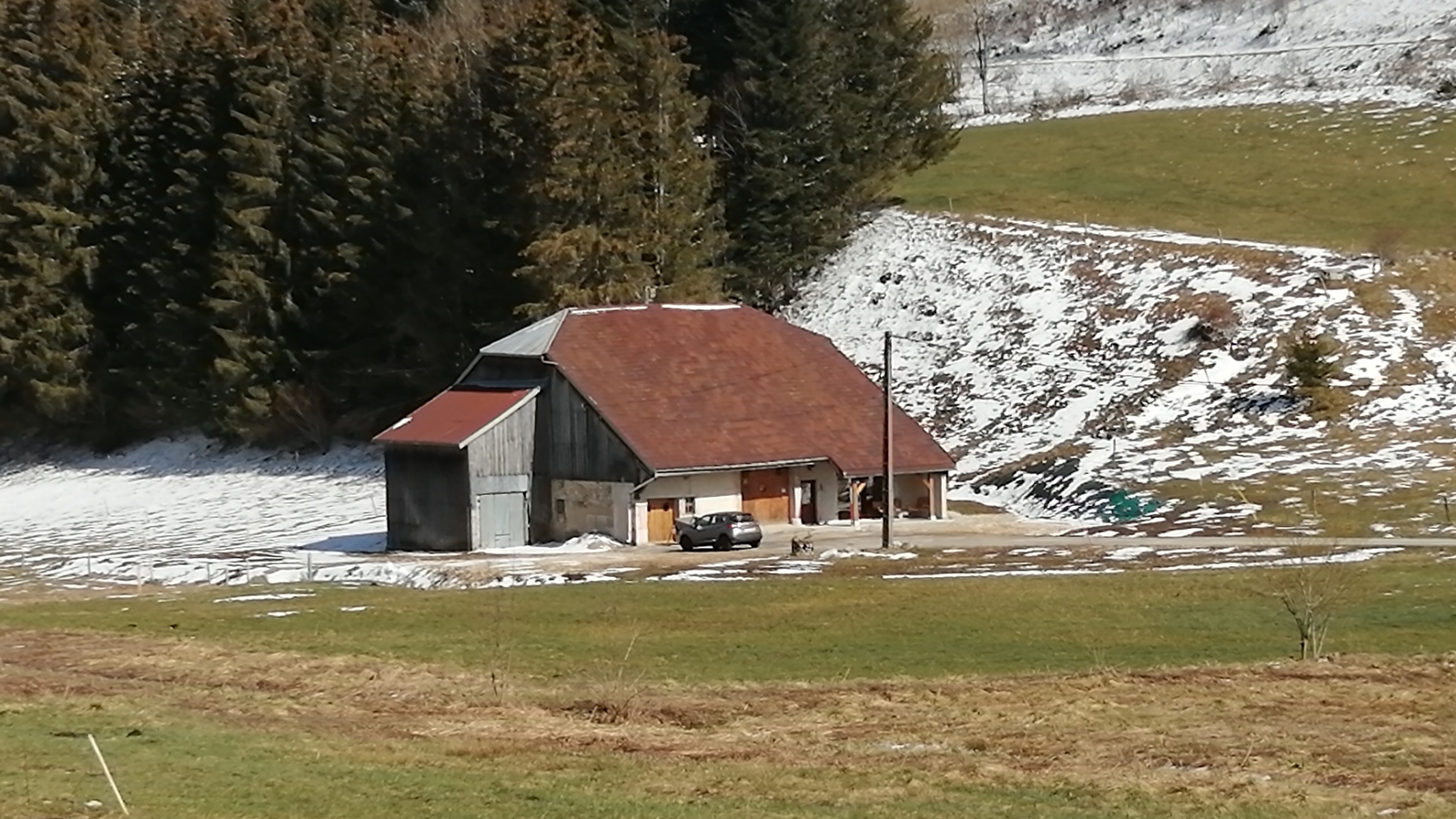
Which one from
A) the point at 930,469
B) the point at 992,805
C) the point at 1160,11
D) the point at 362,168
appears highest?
the point at 1160,11

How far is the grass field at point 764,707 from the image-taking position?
19625 mm

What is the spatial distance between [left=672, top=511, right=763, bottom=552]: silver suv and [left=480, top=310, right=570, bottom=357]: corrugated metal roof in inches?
402

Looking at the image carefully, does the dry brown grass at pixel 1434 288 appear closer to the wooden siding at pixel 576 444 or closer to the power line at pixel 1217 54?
the wooden siding at pixel 576 444

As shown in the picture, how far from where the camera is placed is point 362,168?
→ 8369 cm

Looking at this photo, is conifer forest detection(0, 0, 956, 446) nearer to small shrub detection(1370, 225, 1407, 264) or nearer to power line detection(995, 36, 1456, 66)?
small shrub detection(1370, 225, 1407, 264)

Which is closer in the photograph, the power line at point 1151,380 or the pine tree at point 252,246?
the power line at point 1151,380

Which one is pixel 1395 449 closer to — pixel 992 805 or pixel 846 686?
pixel 846 686

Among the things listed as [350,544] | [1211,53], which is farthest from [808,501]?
[1211,53]

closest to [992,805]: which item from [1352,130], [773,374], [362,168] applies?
[773,374]

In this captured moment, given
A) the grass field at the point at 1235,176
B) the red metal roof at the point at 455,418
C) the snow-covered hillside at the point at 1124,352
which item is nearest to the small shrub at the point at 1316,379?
the snow-covered hillside at the point at 1124,352

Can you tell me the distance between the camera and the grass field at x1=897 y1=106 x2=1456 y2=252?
84375mm

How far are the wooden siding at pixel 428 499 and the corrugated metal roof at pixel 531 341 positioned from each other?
480 cm

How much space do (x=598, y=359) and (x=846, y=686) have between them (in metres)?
39.7

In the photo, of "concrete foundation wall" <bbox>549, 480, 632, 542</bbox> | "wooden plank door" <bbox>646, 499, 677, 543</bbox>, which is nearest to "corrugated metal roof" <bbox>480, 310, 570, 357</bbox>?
"concrete foundation wall" <bbox>549, 480, 632, 542</bbox>
